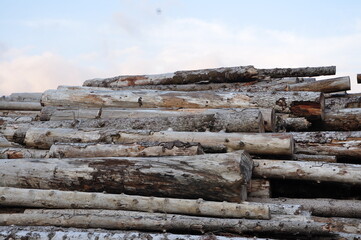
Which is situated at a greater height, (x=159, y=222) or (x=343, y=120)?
(x=343, y=120)

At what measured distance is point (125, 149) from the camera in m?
4.97

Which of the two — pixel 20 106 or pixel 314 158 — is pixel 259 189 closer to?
pixel 314 158

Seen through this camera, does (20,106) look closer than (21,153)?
No

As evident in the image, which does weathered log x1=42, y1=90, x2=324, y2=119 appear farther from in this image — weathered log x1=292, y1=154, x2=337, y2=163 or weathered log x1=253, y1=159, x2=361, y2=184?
weathered log x1=253, y1=159, x2=361, y2=184

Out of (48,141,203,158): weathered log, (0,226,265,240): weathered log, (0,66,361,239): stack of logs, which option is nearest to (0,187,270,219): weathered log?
(0,66,361,239): stack of logs

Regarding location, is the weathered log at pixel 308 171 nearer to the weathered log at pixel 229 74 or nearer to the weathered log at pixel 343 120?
the weathered log at pixel 343 120

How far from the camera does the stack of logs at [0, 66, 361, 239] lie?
4086 mm

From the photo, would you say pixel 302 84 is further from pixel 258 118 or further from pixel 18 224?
pixel 18 224

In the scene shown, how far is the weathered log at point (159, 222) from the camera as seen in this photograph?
3.88 meters

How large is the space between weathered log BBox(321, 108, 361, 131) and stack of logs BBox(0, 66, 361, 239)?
0.04 ft

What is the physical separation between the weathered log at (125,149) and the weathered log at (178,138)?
27cm

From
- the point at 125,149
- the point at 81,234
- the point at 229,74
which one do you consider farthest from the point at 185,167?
the point at 229,74

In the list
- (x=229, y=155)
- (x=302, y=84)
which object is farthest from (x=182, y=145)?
(x=302, y=84)

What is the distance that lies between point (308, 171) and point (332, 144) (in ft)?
2.56
